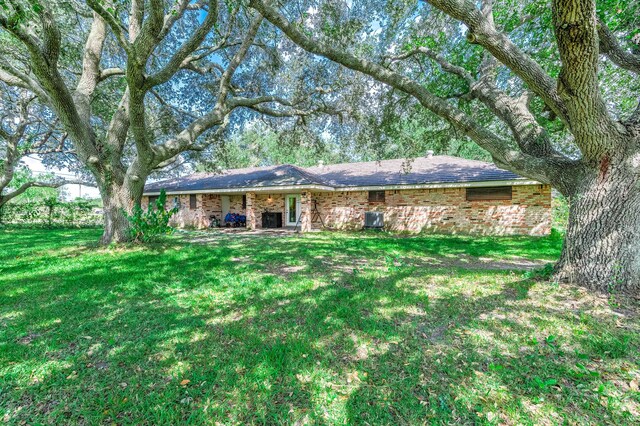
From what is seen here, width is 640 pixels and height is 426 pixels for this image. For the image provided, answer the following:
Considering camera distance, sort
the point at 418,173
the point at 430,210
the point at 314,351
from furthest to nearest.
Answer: the point at 418,173 < the point at 430,210 < the point at 314,351

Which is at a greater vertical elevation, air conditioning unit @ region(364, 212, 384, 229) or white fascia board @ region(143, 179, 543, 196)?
white fascia board @ region(143, 179, 543, 196)

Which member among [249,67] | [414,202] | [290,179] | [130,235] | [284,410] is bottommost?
[284,410]

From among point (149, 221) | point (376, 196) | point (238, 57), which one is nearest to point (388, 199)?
point (376, 196)

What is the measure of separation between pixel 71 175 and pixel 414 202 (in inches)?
923

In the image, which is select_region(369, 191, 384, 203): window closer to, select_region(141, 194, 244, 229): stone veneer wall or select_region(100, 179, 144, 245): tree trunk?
select_region(141, 194, 244, 229): stone veneer wall

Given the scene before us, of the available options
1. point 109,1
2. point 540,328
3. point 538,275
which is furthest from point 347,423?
Answer: point 109,1

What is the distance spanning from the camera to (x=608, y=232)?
363 cm

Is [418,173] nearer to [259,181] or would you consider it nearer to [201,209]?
[259,181]

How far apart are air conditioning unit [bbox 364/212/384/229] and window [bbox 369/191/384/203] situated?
709mm

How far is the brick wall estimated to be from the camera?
1120 cm

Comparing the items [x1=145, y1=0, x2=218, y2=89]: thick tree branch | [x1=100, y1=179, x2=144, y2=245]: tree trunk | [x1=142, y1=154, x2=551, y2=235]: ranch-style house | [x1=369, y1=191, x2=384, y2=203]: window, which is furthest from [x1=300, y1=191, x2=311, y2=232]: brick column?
[x1=145, y1=0, x2=218, y2=89]: thick tree branch

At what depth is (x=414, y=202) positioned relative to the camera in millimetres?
13047

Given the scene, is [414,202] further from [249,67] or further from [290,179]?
[249,67]

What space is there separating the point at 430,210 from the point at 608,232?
30.4ft
